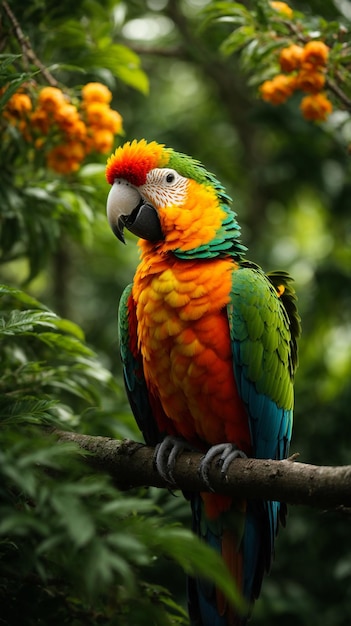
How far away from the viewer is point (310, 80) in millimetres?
2986

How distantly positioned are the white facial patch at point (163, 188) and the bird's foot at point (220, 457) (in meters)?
1.00

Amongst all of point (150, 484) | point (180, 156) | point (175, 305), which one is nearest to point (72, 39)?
point (180, 156)

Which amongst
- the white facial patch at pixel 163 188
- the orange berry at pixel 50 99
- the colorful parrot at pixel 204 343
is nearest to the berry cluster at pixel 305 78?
the colorful parrot at pixel 204 343

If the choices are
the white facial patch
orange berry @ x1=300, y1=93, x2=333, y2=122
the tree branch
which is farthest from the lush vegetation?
the white facial patch

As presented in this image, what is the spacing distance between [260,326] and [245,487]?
2.30 feet

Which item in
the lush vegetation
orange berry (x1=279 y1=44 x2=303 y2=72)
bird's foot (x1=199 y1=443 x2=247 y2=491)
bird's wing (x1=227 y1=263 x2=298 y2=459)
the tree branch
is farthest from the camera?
orange berry (x1=279 y1=44 x2=303 y2=72)

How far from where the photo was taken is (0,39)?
3066 mm

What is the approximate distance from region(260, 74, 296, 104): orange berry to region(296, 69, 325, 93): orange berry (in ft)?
0.18

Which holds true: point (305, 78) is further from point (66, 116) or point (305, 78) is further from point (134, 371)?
point (134, 371)

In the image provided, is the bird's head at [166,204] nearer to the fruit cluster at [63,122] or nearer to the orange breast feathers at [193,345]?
the orange breast feathers at [193,345]

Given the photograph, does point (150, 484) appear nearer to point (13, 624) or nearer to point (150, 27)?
point (13, 624)

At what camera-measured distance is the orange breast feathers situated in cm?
259

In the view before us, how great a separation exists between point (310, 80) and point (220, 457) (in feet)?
5.60

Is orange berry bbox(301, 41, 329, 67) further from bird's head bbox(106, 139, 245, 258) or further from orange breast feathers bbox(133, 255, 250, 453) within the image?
orange breast feathers bbox(133, 255, 250, 453)
